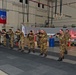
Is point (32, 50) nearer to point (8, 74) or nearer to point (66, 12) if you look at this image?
point (8, 74)

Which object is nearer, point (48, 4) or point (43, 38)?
point (43, 38)

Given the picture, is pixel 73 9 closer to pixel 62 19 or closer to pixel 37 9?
pixel 62 19

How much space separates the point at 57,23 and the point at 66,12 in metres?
3.16

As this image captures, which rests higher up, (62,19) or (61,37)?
(62,19)

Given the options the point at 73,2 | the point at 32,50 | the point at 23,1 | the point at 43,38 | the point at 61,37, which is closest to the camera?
the point at 61,37

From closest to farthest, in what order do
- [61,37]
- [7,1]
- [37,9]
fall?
[61,37] → [7,1] → [37,9]

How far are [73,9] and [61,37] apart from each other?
25239 millimetres

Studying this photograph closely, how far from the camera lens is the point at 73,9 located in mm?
33781

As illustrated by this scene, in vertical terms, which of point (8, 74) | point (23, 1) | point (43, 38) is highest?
point (23, 1)

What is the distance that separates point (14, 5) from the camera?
26.0 m

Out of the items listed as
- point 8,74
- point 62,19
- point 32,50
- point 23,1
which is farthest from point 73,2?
point 8,74

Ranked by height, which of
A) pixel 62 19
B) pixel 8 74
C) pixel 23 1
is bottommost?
pixel 8 74

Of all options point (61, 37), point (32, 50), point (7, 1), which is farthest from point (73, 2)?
point (61, 37)

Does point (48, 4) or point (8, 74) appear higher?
point (48, 4)
